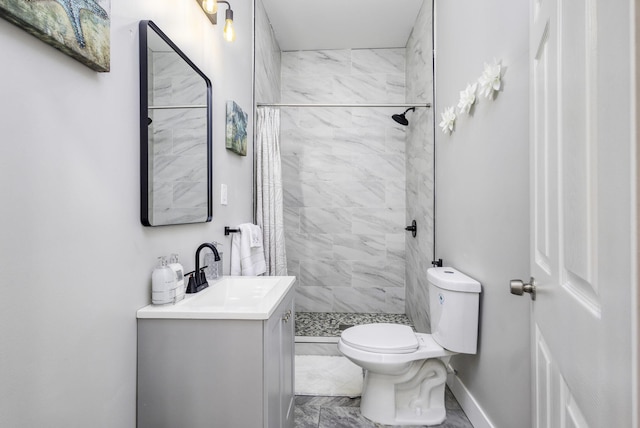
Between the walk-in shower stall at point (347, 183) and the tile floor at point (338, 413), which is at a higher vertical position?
the walk-in shower stall at point (347, 183)

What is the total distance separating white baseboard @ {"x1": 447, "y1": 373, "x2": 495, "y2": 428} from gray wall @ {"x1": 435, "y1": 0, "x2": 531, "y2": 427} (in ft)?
0.13

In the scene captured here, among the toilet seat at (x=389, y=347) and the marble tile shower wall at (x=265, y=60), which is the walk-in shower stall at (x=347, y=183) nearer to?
the marble tile shower wall at (x=265, y=60)

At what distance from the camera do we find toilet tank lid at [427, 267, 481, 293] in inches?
68.6

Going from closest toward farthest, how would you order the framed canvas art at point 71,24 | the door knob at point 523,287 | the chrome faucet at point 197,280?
1. the framed canvas art at point 71,24
2. the door knob at point 523,287
3. the chrome faucet at point 197,280

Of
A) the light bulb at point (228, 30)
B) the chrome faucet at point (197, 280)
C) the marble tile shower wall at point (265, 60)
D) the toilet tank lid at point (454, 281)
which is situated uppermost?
the marble tile shower wall at point (265, 60)

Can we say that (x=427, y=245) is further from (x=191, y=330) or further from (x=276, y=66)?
(x=276, y=66)

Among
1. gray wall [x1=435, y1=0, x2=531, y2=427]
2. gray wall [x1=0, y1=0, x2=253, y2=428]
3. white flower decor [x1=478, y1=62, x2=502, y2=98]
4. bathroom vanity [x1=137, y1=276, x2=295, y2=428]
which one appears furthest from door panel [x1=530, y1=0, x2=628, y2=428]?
gray wall [x1=0, y1=0, x2=253, y2=428]

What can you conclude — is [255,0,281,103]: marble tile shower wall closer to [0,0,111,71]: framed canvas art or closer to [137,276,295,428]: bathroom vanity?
[0,0,111,71]: framed canvas art

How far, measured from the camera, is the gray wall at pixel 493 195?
4.44ft

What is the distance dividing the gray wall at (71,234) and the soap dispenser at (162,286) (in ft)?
0.11

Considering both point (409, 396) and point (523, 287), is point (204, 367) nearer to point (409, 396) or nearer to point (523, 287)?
point (523, 287)

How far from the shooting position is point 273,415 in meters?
1.30

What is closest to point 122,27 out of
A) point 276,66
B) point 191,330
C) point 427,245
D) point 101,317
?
point 101,317

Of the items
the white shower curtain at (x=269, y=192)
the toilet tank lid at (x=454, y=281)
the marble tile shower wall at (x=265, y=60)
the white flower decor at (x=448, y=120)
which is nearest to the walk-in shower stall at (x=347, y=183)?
the marble tile shower wall at (x=265, y=60)
